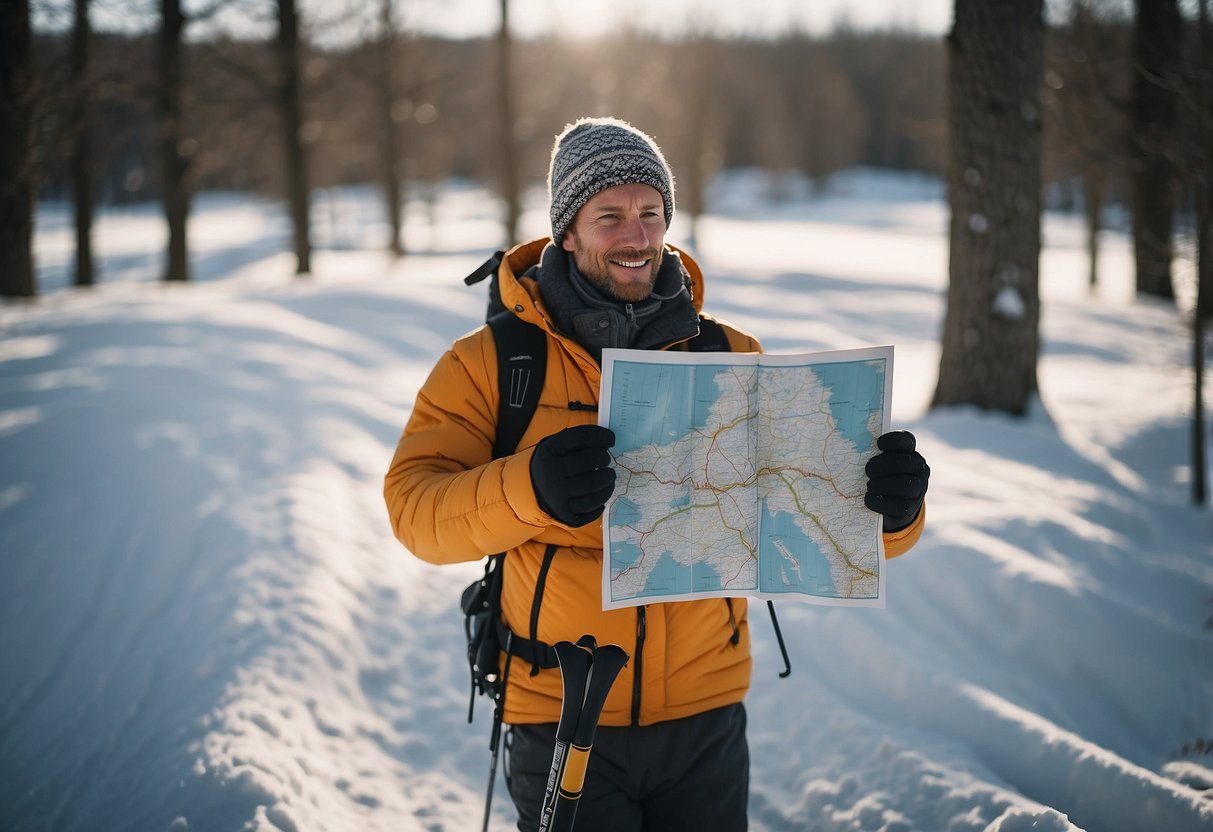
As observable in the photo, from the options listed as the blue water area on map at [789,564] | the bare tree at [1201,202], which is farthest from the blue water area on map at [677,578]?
the bare tree at [1201,202]

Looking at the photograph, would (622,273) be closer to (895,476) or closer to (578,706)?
(895,476)

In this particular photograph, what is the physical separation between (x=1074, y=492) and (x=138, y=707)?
19.4 ft

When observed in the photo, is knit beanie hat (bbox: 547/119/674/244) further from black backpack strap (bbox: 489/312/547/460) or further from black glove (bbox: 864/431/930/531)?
black glove (bbox: 864/431/930/531)

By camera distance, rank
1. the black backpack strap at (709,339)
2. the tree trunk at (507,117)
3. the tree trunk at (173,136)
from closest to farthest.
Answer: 1. the black backpack strap at (709,339)
2. the tree trunk at (173,136)
3. the tree trunk at (507,117)

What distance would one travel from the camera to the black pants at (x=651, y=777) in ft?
6.56

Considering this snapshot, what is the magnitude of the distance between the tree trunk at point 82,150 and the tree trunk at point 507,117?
7413 millimetres

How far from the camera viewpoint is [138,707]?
3.39 meters

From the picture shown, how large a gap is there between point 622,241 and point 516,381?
468mm

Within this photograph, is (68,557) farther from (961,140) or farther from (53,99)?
(53,99)

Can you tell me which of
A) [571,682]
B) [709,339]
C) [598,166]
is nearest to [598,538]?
[571,682]

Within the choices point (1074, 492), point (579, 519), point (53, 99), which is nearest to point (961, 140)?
point (1074, 492)

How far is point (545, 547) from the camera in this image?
79.0 inches

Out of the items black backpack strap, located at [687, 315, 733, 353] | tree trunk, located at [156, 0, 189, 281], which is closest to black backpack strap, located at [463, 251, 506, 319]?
black backpack strap, located at [687, 315, 733, 353]

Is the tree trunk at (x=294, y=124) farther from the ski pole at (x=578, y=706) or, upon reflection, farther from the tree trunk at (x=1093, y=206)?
the ski pole at (x=578, y=706)
